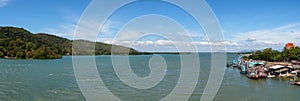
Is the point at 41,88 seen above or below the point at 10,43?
below

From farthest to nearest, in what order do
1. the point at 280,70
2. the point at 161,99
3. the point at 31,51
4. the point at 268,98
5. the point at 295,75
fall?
the point at 31,51 < the point at 280,70 < the point at 295,75 < the point at 268,98 < the point at 161,99

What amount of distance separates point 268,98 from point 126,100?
807 cm

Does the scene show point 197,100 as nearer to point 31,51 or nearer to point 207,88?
point 207,88

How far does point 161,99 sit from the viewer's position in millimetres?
14305

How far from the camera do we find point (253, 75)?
24.3m

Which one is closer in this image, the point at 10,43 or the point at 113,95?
the point at 113,95

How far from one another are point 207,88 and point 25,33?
3630 inches

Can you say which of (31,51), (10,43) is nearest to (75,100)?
(31,51)

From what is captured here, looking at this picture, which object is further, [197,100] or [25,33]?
[25,33]

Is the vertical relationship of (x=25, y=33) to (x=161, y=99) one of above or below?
above

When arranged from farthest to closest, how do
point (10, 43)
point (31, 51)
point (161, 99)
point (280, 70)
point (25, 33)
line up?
point (25, 33)
point (10, 43)
point (31, 51)
point (280, 70)
point (161, 99)

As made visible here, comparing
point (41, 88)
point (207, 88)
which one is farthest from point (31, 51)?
point (207, 88)

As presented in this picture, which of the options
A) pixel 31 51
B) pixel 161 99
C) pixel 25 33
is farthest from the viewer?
pixel 25 33

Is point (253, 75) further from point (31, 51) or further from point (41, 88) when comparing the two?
Result: point (31, 51)
